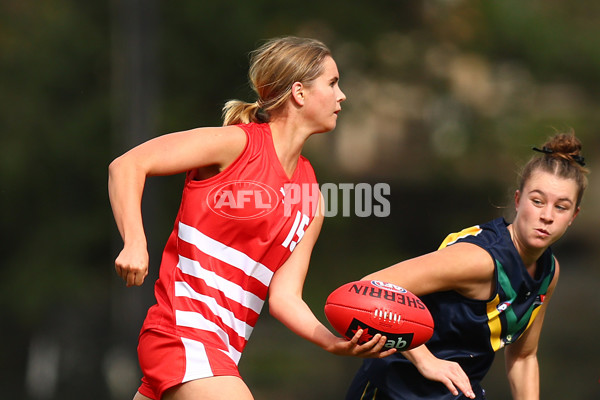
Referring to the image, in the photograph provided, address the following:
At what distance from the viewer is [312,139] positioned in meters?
9.27

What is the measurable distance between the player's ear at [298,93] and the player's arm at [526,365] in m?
1.28

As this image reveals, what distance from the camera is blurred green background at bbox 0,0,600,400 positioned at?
874 cm

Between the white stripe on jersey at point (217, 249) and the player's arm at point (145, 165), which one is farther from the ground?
the player's arm at point (145, 165)

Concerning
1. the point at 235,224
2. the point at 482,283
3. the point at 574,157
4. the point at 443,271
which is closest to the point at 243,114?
the point at 235,224

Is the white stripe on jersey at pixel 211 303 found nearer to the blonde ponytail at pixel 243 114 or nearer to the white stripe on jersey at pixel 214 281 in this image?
the white stripe on jersey at pixel 214 281

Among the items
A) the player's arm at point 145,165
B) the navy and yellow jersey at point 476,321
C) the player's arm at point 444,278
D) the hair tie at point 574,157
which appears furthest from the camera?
the hair tie at point 574,157

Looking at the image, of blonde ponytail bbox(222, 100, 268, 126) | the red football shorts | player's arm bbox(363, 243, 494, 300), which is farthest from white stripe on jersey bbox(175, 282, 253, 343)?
blonde ponytail bbox(222, 100, 268, 126)

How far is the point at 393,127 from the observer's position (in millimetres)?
9812

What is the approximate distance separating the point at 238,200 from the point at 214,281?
276mm

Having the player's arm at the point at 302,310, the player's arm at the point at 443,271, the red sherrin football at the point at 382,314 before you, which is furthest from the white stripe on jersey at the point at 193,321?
the player's arm at the point at 443,271

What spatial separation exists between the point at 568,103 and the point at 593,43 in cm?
75

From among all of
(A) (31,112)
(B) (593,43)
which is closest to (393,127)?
(B) (593,43)

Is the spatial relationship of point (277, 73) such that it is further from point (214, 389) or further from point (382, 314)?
point (214, 389)

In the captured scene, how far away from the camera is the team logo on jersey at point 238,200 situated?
2840 millimetres
